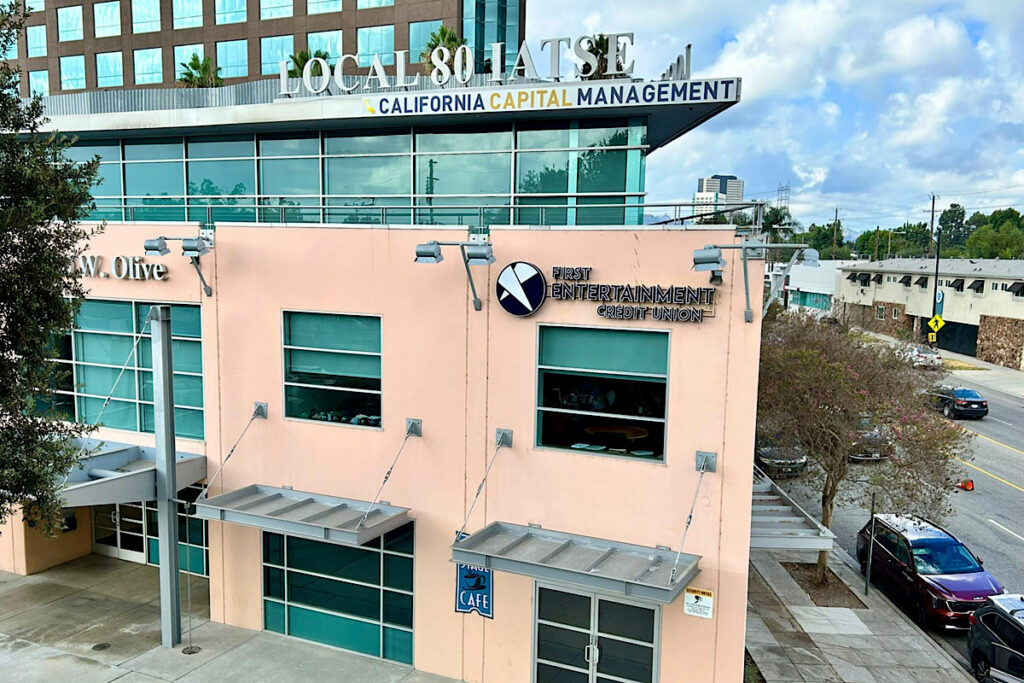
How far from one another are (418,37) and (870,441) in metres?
28.9

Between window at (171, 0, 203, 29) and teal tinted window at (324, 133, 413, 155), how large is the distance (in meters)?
29.6

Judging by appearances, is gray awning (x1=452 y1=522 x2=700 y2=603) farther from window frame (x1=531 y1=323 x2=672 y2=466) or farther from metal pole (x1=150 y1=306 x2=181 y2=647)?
metal pole (x1=150 y1=306 x2=181 y2=647)

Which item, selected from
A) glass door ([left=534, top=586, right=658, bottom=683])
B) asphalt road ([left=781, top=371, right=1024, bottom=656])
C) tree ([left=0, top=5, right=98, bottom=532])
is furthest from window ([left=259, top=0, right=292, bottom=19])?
glass door ([left=534, top=586, right=658, bottom=683])

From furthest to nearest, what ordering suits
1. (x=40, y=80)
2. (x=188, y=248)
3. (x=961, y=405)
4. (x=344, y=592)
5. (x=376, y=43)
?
(x=40, y=80)
(x=376, y=43)
(x=961, y=405)
(x=344, y=592)
(x=188, y=248)

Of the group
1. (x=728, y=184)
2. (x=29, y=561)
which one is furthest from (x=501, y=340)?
(x=728, y=184)

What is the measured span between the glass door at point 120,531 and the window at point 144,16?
105 feet

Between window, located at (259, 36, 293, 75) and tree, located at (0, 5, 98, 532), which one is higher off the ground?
window, located at (259, 36, 293, 75)

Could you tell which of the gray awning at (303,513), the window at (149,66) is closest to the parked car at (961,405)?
the gray awning at (303,513)

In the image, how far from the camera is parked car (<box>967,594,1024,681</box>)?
12727 millimetres

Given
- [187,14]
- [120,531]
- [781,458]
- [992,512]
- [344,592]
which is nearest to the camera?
[344,592]

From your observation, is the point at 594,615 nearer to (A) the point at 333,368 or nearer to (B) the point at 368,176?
(A) the point at 333,368

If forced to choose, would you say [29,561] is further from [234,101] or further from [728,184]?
[728,184]

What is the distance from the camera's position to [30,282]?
31.5ft

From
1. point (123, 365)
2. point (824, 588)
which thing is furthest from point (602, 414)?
point (123, 365)
